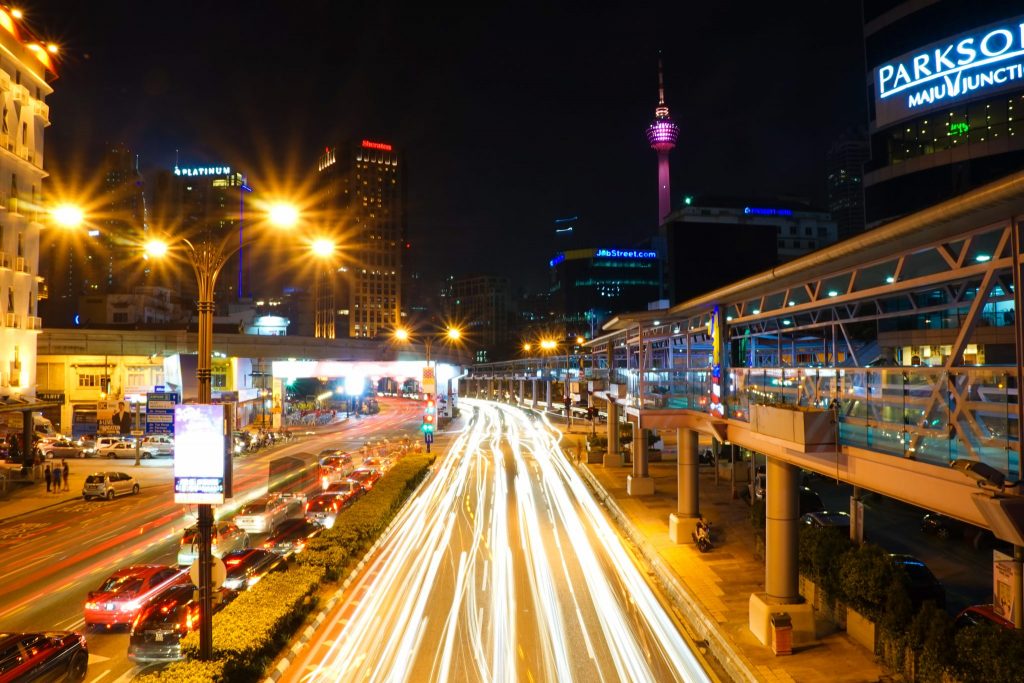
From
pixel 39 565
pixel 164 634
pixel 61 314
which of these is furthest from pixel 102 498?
pixel 61 314

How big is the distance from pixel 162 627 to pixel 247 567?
4.42 meters

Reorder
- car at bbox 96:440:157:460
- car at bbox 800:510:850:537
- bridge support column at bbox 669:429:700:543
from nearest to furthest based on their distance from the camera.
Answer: bridge support column at bbox 669:429:700:543, car at bbox 800:510:850:537, car at bbox 96:440:157:460

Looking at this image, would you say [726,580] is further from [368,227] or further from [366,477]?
[368,227]

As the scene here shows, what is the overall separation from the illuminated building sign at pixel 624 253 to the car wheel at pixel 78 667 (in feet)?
458

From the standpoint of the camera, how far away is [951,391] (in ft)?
25.6

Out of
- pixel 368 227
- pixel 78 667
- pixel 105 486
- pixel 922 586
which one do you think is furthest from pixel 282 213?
pixel 368 227

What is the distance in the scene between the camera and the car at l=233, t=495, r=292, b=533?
22.8 meters

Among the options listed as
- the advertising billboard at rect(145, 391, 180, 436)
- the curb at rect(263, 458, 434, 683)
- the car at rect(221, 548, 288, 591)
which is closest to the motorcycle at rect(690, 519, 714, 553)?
the curb at rect(263, 458, 434, 683)

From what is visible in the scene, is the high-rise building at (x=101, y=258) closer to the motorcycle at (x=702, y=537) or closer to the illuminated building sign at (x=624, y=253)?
the illuminated building sign at (x=624, y=253)

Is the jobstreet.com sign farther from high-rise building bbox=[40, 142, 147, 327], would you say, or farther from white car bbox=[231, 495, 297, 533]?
high-rise building bbox=[40, 142, 147, 327]

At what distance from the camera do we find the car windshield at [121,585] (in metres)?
14.0

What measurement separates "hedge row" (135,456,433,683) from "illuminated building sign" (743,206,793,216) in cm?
11032

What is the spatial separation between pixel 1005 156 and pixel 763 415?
36028 mm

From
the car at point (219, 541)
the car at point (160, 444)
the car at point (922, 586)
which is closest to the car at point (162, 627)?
the car at point (219, 541)
